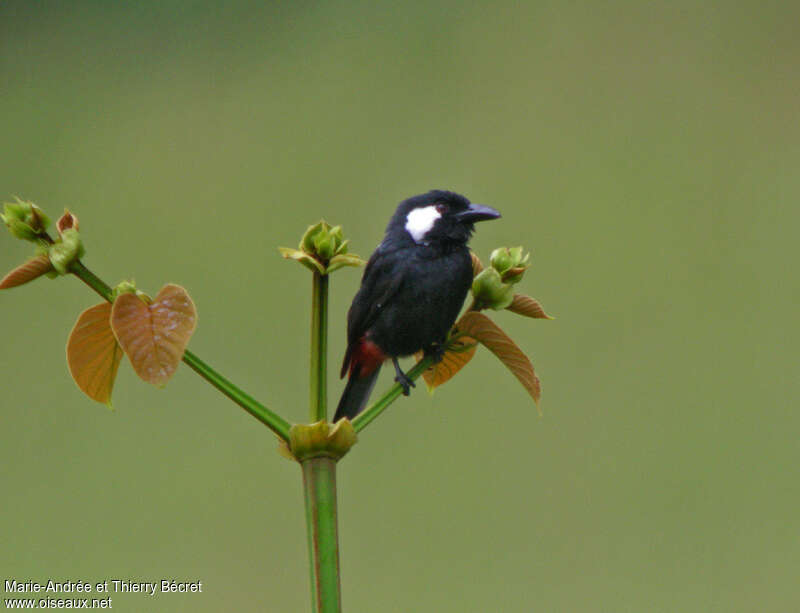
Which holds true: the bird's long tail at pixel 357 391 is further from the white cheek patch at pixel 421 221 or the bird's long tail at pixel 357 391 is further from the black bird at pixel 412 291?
the white cheek patch at pixel 421 221

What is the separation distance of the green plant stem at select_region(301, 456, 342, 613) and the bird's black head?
26.0 inches

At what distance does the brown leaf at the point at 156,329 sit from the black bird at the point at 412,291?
A: 572mm

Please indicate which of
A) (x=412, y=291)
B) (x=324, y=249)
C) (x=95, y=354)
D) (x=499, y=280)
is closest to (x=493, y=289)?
(x=499, y=280)

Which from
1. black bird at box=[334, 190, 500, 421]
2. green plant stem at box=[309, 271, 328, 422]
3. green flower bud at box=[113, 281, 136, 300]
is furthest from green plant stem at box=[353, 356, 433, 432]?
black bird at box=[334, 190, 500, 421]

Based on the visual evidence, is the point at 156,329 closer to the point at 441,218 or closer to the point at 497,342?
the point at 497,342

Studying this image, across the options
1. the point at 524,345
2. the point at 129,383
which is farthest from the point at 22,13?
the point at 524,345

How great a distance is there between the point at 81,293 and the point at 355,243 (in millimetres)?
888

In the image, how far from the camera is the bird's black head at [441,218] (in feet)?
3.53

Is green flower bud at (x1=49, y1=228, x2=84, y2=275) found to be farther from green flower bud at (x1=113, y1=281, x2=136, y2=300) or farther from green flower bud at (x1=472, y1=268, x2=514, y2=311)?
green flower bud at (x1=472, y1=268, x2=514, y2=311)

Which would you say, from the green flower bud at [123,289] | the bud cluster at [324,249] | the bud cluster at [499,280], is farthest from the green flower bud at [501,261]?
the green flower bud at [123,289]

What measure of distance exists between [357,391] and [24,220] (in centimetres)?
64

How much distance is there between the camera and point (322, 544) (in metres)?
0.41

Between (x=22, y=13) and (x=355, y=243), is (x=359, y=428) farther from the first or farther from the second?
(x=22, y=13)

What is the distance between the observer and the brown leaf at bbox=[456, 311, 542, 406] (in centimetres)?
52
